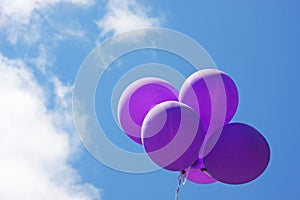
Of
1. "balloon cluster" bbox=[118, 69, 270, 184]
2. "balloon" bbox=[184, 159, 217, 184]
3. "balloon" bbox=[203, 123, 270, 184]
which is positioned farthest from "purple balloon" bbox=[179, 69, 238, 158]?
"balloon" bbox=[184, 159, 217, 184]

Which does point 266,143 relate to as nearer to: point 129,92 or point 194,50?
point 194,50

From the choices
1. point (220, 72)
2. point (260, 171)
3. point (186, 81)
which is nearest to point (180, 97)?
point (186, 81)

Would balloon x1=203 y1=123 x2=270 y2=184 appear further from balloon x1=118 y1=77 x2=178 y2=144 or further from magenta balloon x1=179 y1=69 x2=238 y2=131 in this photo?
balloon x1=118 y1=77 x2=178 y2=144

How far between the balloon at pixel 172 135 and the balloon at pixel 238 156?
10.3 inches

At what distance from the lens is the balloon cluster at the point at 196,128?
17.4 feet

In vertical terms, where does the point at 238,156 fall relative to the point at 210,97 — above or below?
below

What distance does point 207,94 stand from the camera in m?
5.86

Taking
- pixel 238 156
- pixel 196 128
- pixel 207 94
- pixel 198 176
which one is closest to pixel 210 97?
pixel 207 94

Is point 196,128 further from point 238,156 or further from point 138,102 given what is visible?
point 138,102

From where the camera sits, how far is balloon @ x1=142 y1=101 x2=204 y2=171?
5273 mm

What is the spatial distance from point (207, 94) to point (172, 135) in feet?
2.98

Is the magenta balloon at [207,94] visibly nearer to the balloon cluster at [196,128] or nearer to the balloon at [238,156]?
the balloon cluster at [196,128]

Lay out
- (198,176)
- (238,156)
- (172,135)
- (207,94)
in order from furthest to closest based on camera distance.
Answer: (198,176) → (207,94) → (238,156) → (172,135)

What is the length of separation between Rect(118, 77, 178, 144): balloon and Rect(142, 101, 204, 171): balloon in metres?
0.50
